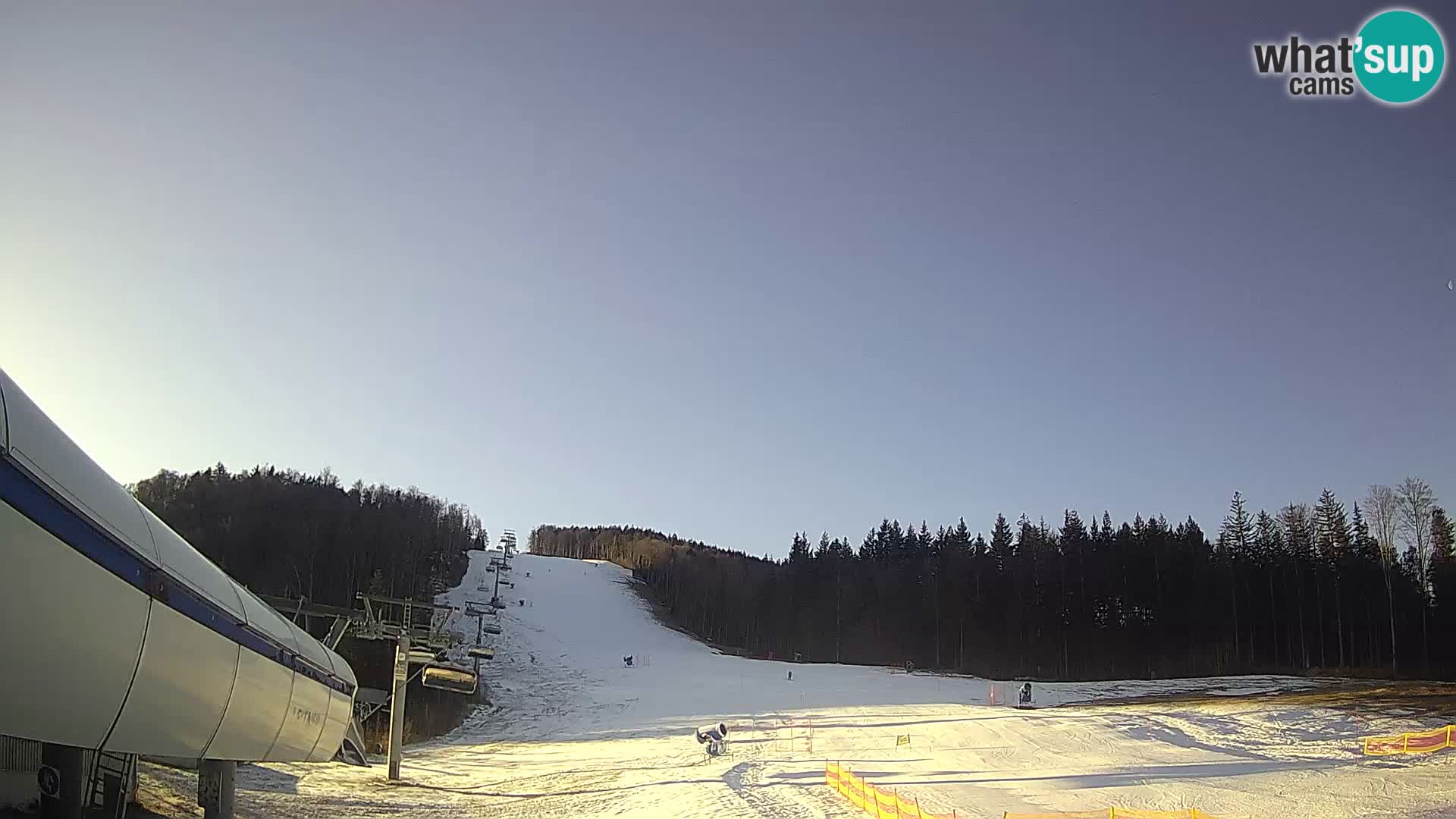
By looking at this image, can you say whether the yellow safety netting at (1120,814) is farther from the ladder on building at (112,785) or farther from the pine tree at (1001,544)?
the pine tree at (1001,544)

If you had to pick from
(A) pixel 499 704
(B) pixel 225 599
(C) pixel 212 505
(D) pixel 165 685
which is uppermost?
(C) pixel 212 505

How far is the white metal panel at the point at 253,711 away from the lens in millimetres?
13461

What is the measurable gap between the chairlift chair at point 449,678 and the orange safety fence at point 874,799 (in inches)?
518

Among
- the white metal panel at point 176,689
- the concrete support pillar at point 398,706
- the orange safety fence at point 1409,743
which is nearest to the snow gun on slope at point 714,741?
the concrete support pillar at point 398,706

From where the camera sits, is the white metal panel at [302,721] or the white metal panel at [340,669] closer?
the white metal panel at [302,721]

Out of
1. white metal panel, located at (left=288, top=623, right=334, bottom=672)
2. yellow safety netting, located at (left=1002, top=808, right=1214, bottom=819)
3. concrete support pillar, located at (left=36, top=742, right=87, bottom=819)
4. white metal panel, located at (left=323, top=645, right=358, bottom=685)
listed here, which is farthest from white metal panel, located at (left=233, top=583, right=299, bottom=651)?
yellow safety netting, located at (left=1002, top=808, right=1214, bottom=819)

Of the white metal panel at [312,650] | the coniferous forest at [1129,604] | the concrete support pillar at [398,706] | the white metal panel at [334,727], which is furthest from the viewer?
the coniferous forest at [1129,604]

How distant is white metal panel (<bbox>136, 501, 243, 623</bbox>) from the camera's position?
445 inches

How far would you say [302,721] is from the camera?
17156 mm

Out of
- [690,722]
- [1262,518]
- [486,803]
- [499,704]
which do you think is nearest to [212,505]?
[499,704]

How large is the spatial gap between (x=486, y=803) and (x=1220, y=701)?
36590 millimetres

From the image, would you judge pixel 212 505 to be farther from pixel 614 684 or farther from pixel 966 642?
pixel 966 642

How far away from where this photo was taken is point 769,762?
3028cm

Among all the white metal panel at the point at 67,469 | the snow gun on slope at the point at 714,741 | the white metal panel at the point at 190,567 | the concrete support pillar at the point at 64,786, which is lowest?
the snow gun on slope at the point at 714,741
